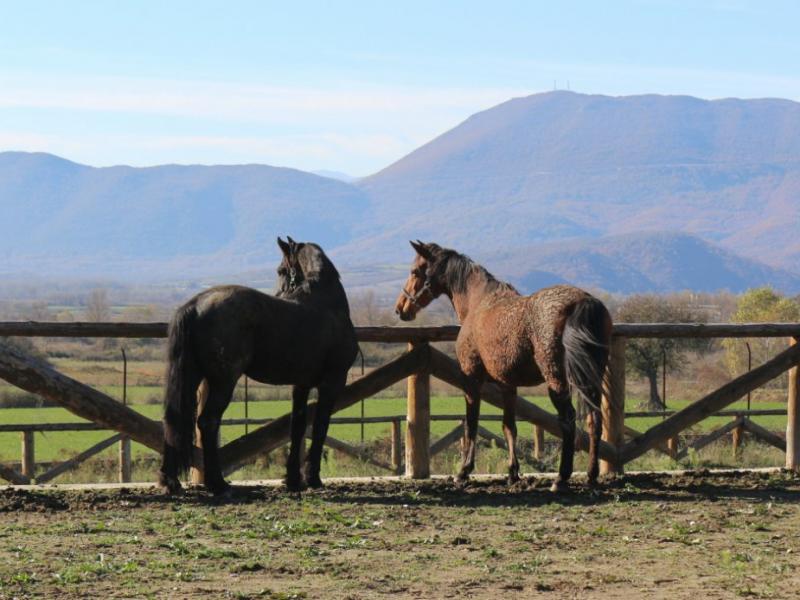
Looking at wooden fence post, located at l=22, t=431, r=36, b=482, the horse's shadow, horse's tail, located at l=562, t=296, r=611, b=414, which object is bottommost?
wooden fence post, located at l=22, t=431, r=36, b=482

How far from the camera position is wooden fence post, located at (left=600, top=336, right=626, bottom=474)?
11.1 metres

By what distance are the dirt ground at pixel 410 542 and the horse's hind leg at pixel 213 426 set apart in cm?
20

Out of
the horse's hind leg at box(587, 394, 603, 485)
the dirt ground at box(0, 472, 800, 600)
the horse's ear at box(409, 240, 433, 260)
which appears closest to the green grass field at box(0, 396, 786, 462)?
the horse's ear at box(409, 240, 433, 260)

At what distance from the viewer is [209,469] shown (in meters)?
9.40

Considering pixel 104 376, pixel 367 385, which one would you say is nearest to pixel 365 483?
pixel 367 385

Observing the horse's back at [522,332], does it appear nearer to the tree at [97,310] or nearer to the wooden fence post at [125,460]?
A: the wooden fence post at [125,460]

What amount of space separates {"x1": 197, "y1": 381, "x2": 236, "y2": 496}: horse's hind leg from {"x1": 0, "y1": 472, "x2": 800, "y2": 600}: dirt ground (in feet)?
0.64

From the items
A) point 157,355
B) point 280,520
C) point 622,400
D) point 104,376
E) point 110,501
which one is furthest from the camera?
point 157,355

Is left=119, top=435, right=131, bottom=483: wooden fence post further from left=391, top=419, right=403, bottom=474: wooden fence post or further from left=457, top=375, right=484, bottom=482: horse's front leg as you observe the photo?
left=457, top=375, right=484, bottom=482: horse's front leg

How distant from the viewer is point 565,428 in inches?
391

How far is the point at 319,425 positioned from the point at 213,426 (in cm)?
102

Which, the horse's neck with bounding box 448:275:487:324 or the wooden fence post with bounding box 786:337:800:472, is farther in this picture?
the wooden fence post with bounding box 786:337:800:472

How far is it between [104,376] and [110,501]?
38.4 m

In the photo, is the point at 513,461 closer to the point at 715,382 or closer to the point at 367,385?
the point at 367,385
